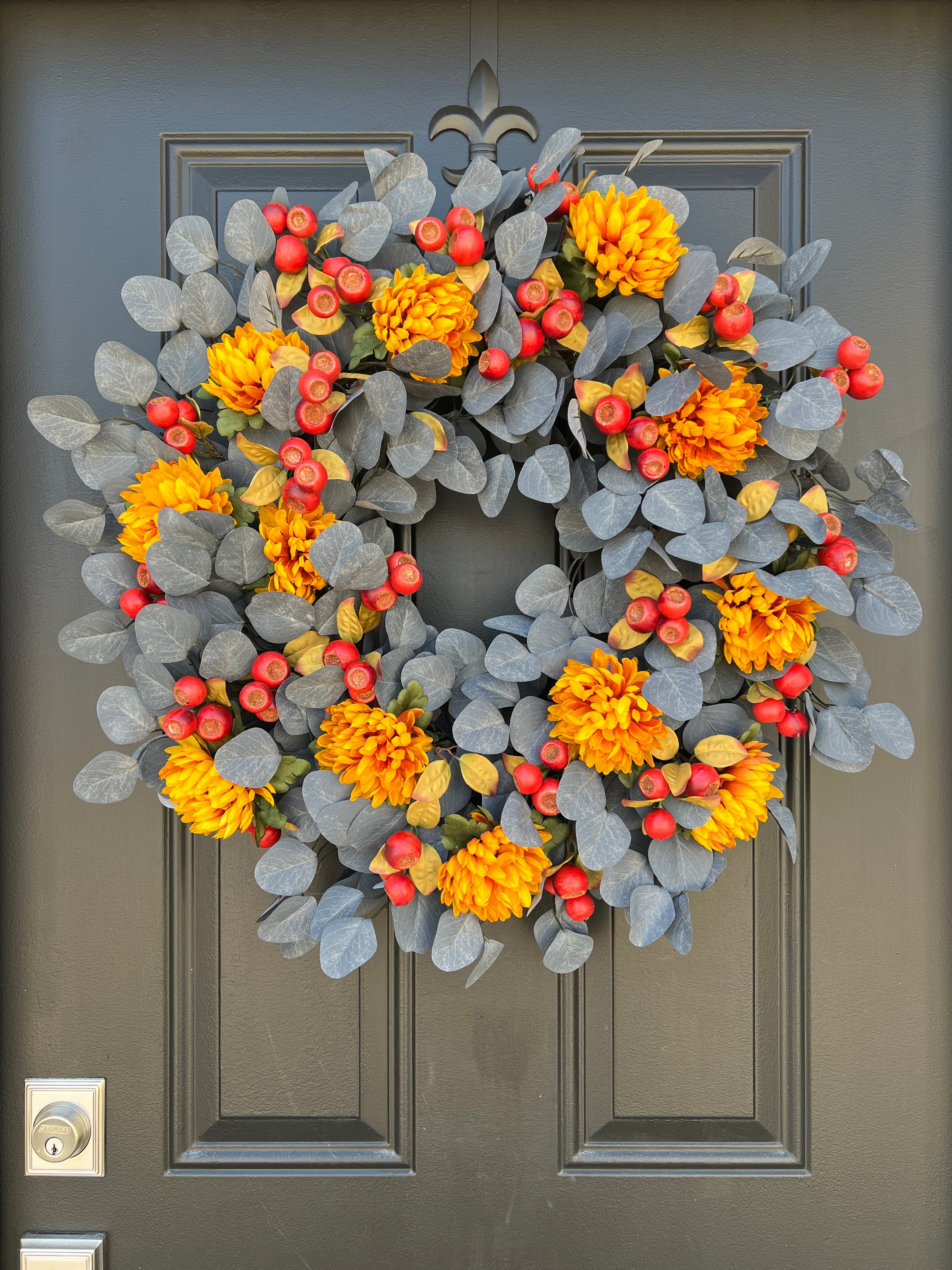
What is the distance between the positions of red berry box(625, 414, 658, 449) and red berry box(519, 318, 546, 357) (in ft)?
0.32

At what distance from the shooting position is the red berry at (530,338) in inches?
24.4

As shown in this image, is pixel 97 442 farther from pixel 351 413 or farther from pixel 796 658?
pixel 796 658

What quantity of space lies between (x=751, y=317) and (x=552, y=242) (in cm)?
19

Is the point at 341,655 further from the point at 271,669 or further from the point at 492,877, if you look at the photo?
the point at 492,877

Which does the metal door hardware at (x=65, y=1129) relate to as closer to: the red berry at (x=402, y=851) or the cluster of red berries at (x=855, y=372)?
the red berry at (x=402, y=851)

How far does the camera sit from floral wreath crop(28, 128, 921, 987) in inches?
23.9

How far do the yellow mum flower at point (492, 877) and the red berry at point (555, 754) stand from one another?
0.22 feet

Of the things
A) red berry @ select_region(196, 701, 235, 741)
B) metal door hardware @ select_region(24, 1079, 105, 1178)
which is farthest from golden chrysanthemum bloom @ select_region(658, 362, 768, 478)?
metal door hardware @ select_region(24, 1079, 105, 1178)

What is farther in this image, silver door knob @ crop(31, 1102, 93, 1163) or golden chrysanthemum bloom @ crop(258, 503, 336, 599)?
silver door knob @ crop(31, 1102, 93, 1163)

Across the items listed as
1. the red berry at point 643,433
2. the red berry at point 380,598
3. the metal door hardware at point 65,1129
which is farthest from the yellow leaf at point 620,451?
the metal door hardware at point 65,1129

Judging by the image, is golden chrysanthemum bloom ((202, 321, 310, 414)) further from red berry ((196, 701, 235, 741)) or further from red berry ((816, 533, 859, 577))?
red berry ((816, 533, 859, 577))

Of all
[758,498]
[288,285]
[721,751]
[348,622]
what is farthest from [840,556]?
[288,285]

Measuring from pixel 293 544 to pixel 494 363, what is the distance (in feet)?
0.71

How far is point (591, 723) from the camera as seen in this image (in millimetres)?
595
